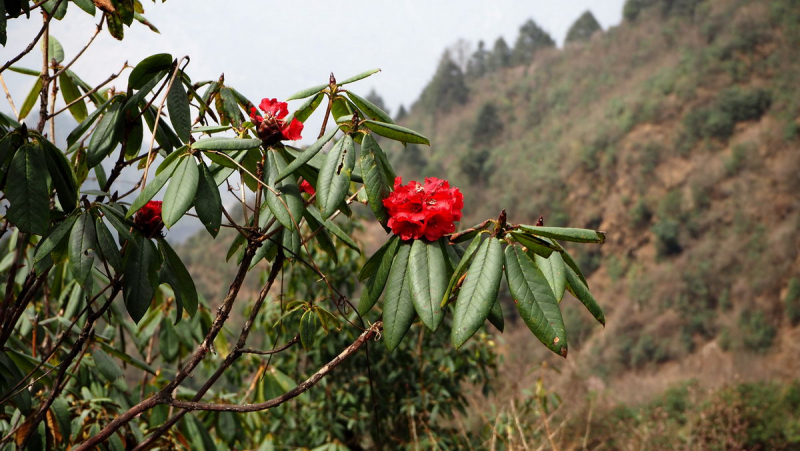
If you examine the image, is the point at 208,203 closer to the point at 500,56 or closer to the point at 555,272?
the point at 555,272

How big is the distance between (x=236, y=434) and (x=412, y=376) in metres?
2.11

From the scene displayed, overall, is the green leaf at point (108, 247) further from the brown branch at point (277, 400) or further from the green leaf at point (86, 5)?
the green leaf at point (86, 5)

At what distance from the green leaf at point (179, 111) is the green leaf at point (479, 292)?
1.76 feet

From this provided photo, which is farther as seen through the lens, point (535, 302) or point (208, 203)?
point (208, 203)

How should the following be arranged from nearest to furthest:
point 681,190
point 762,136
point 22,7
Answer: point 22,7 < point 762,136 < point 681,190

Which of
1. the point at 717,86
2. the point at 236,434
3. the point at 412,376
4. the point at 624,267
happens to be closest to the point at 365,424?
the point at 412,376

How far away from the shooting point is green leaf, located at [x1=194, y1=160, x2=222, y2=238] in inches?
32.3

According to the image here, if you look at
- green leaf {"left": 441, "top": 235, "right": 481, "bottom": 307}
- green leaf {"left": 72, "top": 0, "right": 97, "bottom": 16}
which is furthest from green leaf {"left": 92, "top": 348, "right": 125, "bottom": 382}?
green leaf {"left": 441, "top": 235, "right": 481, "bottom": 307}

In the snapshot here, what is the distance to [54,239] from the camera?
82 cm

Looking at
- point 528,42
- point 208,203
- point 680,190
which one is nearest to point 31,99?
point 208,203

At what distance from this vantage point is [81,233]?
827 mm

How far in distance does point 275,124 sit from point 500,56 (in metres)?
44.3

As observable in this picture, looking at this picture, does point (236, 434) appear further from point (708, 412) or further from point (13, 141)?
point (708, 412)

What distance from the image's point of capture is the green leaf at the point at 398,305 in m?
0.79
